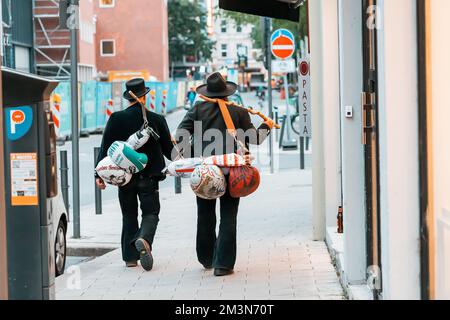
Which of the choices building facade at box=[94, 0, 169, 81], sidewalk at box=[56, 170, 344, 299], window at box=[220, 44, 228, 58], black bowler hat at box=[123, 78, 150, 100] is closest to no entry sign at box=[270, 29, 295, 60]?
sidewalk at box=[56, 170, 344, 299]

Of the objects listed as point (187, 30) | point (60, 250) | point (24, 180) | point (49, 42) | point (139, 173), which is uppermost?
point (187, 30)

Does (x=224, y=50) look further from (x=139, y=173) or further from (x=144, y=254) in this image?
(x=144, y=254)

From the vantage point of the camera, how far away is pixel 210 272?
30.3ft

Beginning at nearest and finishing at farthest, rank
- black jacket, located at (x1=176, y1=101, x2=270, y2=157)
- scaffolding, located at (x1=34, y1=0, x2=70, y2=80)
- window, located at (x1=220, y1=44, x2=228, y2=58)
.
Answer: black jacket, located at (x1=176, y1=101, x2=270, y2=157)
scaffolding, located at (x1=34, y1=0, x2=70, y2=80)
window, located at (x1=220, y1=44, x2=228, y2=58)

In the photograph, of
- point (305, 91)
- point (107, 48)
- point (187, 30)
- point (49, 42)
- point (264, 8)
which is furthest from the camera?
point (187, 30)

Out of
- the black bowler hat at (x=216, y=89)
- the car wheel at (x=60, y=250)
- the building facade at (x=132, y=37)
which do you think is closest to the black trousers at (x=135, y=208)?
the car wheel at (x=60, y=250)

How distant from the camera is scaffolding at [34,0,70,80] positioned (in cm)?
5672

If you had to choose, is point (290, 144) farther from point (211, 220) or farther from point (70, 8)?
point (211, 220)

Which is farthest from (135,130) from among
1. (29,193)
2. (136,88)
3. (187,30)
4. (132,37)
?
(187,30)

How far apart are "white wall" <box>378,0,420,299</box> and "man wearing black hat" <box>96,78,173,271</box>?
176 inches

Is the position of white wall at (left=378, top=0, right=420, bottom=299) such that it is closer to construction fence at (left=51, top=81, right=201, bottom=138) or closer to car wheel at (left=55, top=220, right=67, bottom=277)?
car wheel at (left=55, top=220, right=67, bottom=277)

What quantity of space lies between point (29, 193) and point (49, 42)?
53.4m

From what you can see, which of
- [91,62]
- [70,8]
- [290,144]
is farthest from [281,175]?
[91,62]
